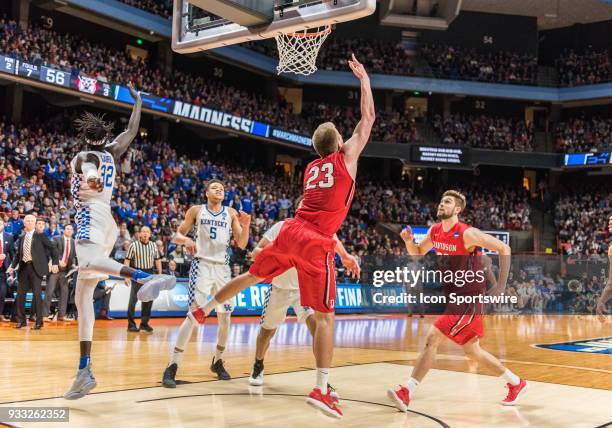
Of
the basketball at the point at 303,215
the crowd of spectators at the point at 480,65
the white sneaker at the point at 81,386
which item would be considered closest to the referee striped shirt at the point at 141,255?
the basketball at the point at 303,215

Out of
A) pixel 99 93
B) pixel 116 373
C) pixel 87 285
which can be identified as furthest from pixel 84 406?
pixel 99 93

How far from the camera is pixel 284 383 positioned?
22.9 ft

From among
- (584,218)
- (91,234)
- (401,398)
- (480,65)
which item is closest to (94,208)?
(91,234)

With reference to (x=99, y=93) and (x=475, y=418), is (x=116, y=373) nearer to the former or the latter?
(x=475, y=418)

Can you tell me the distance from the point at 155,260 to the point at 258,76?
2338 centimetres

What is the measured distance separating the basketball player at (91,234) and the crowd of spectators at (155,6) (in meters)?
22.9

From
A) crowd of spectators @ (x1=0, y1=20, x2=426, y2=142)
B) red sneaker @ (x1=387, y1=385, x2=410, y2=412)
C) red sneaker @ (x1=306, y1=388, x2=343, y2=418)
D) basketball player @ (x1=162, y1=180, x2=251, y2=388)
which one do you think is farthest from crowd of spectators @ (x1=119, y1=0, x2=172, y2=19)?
red sneaker @ (x1=306, y1=388, x2=343, y2=418)

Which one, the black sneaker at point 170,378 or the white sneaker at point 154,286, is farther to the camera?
the black sneaker at point 170,378

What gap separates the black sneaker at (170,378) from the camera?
6453 millimetres

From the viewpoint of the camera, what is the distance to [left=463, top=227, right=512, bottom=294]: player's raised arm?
5.87 metres

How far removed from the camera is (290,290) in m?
7.09

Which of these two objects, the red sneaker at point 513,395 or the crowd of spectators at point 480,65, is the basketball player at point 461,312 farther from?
the crowd of spectators at point 480,65

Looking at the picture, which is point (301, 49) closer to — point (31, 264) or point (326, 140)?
point (326, 140)

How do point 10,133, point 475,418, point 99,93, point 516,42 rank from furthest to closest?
point 516,42, point 99,93, point 10,133, point 475,418
